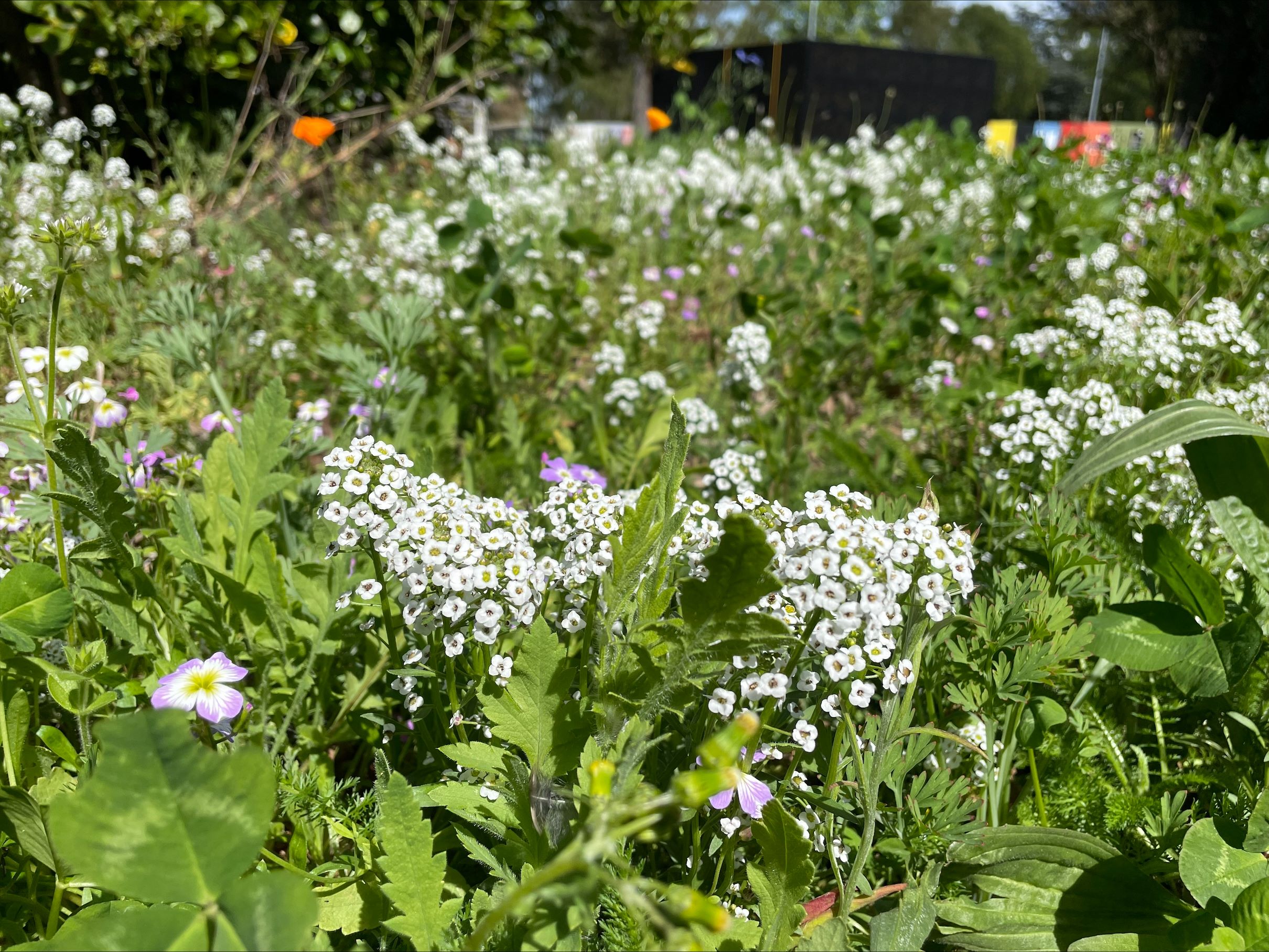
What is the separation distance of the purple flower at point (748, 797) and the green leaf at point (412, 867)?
39cm

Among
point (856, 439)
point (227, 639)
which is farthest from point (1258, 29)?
point (227, 639)

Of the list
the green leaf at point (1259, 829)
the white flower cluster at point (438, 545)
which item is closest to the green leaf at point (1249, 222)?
the green leaf at point (1259, 829)

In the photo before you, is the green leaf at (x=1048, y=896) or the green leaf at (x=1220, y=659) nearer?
the green leaf at (x=1048, y=896)

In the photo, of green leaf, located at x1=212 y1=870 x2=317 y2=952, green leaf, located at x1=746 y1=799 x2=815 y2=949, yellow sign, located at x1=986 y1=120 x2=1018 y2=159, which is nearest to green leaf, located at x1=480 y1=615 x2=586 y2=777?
green leaf, located at x1=746 y1=799 x2=815 y2=949

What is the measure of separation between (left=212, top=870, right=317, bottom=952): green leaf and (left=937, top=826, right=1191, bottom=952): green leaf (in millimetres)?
1016

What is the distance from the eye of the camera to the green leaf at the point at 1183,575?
5.55 ft

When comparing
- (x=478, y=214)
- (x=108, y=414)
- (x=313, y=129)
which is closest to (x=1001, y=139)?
(x=313, y=129)

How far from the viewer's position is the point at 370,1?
596cm

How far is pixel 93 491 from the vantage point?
1.58m

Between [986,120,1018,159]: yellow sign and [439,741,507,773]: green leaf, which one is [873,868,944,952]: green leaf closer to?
[439,741,507,773]: green leaf

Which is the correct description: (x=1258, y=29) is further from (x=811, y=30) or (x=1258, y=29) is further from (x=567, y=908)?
(x=567, y=908)

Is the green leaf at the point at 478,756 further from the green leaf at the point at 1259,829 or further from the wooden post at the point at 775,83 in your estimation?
the wooden post at the point at 775,83

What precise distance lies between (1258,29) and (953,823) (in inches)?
661

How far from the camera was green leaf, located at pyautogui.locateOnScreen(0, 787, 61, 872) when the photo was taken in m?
1.26
